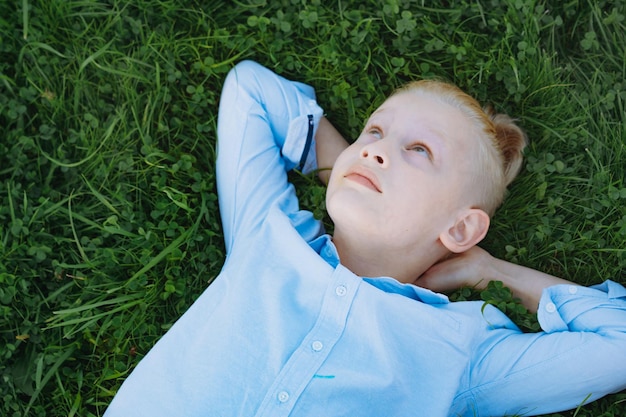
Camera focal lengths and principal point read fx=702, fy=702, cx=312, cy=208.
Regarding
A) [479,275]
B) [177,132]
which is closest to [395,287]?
[479,275]

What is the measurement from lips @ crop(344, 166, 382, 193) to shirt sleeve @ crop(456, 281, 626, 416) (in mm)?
861

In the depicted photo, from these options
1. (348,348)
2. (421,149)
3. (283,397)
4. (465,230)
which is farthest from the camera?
(465,230)

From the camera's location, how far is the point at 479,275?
11.9 ft

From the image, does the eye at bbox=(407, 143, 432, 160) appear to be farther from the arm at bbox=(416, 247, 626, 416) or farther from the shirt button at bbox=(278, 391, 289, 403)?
the shirt button at bbox=(278, 391, 289, 403)

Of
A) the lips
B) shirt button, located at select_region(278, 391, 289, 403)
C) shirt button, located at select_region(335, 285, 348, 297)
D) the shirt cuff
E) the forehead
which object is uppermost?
the forehead

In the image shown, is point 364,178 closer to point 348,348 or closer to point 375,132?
point 375,132

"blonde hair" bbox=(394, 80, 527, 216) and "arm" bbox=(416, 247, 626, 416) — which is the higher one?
"blonde hair" bbox=(394, 80, 527, 216)

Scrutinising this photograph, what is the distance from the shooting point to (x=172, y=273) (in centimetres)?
369

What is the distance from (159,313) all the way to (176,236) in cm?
42

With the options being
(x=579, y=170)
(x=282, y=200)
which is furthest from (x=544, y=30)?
(x=282, y=200)

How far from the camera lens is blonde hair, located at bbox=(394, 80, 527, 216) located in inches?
136

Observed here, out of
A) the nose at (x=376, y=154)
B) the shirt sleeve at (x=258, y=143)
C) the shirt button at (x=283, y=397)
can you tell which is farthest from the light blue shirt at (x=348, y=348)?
the nose at (x=376, y=154)

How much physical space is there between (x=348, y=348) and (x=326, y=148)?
48.6 inches

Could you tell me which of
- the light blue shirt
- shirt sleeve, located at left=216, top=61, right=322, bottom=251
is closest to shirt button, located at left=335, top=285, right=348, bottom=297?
the light blue shirt
